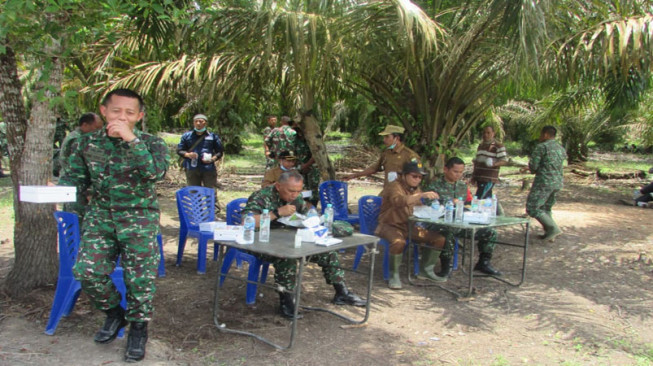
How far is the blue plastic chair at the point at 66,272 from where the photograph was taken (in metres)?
3.53

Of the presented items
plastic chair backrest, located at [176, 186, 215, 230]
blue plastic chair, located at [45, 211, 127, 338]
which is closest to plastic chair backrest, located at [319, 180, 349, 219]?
plastic chair backrest, located at [176, 186, 215, 230]

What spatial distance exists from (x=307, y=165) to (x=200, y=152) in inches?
65.3

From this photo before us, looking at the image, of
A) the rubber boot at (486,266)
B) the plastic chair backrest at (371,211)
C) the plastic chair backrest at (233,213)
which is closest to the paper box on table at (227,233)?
the plastic chair backrest at (233,213)

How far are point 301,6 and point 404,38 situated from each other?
104 cm

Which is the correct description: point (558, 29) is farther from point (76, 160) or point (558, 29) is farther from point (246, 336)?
point (76, 160)

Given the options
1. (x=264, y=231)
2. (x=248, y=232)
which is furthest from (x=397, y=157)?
(x=248, y=232)

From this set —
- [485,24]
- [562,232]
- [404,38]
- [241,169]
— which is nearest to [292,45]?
[404,38]

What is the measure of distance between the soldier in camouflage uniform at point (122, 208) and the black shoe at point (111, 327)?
193 millimetres

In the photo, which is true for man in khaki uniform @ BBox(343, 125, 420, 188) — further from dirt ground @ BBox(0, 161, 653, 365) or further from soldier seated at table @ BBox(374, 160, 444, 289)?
dirt ground @ BBox(0, 161, 653, 365)

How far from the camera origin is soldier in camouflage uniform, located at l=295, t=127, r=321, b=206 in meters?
7.30

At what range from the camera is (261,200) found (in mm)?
4270

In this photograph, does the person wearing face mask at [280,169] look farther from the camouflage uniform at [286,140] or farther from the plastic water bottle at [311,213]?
the plastic water bottle at [311,213]

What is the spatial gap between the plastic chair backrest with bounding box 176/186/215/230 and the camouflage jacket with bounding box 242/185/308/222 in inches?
52.4

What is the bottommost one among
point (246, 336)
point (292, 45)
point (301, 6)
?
point (246, 336)
